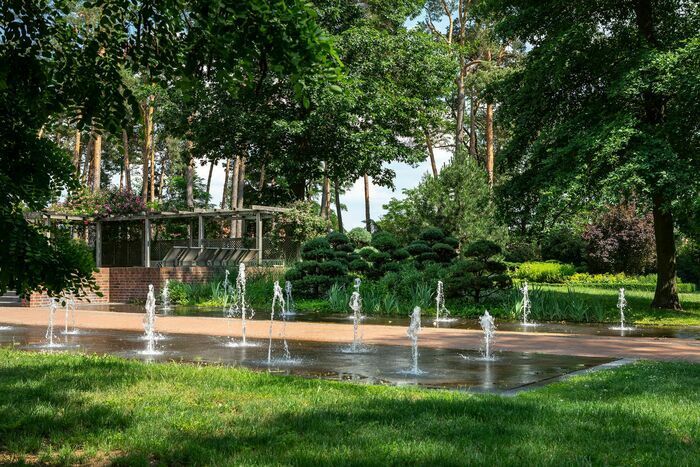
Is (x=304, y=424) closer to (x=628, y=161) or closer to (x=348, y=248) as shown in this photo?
(x=628, y=161)

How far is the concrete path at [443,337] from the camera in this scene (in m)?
9.55

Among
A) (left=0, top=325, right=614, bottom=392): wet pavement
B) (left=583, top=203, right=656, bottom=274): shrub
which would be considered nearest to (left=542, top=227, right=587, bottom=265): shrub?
(left=583, top=203, right=656, bottom=274): shrub

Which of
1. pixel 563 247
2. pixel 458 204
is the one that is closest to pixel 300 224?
pixel 458 204

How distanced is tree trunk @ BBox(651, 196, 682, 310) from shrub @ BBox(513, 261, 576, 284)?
1181 centimetres

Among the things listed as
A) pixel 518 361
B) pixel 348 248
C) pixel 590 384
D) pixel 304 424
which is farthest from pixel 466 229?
pixel 304 424

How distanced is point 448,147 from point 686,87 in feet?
105

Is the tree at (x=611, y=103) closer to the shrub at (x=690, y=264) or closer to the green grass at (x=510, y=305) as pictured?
the green grass at (x=510, y=305)

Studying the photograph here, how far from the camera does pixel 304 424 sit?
15.5 feet

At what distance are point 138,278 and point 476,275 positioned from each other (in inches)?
492

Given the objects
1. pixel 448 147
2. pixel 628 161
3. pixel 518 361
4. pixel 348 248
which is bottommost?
pixel 518 361

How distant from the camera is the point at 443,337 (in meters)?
11.1

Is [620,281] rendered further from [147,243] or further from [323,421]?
[323,421]

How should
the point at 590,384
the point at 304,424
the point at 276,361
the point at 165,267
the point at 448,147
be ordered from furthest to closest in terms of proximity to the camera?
1. the point at 448,147
2. the point at 165,267
3. the point at 276,361
4. the point at 590,384
5. the point at 304,424

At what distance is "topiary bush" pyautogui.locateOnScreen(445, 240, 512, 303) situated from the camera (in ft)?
53.5
